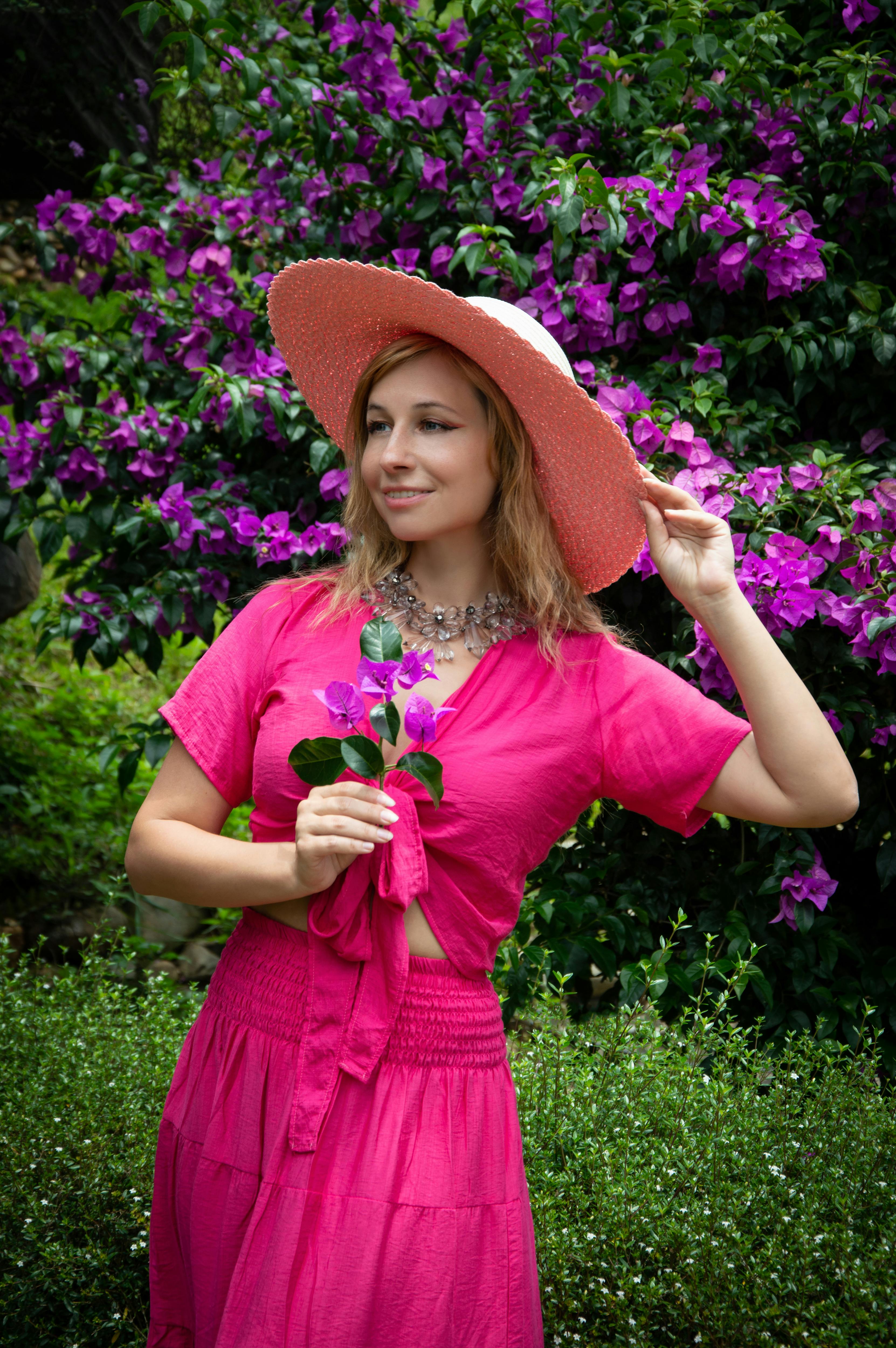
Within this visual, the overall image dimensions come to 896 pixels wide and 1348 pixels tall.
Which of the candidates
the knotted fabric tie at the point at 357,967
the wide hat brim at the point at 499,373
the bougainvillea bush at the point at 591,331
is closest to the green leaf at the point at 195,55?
the bougainvillea bush at the point at 591,331

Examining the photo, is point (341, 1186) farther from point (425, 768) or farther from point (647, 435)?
point (647, 435)

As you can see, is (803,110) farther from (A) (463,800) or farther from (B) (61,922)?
(B) (61,922)

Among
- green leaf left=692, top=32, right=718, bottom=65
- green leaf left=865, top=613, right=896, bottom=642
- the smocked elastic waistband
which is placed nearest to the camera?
the smocked elastic waistband

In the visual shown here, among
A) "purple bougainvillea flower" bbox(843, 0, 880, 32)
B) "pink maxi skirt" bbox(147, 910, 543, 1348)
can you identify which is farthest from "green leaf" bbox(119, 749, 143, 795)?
"purple bougainvillea flower" bbox(843, 0, 880, 32)

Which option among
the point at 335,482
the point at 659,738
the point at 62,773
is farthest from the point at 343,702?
the point at 62,773

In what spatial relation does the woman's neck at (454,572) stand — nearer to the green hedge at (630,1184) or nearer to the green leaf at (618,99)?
the green hedge at (630,1184)

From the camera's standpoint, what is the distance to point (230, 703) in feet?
4.89

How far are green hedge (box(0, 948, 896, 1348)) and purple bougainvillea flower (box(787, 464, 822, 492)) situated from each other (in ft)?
3.93

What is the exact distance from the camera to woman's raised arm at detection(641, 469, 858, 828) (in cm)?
140

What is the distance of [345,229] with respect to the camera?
298 centimetres

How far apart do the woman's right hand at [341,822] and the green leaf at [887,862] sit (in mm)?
1753

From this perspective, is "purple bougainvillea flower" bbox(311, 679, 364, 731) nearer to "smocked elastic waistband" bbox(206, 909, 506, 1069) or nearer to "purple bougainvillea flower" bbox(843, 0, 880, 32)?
"smocked elastic waistband" bbox(206, 909, 506, 1069)

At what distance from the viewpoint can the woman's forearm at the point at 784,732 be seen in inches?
54.9

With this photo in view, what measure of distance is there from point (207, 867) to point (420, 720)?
36 centimetres
